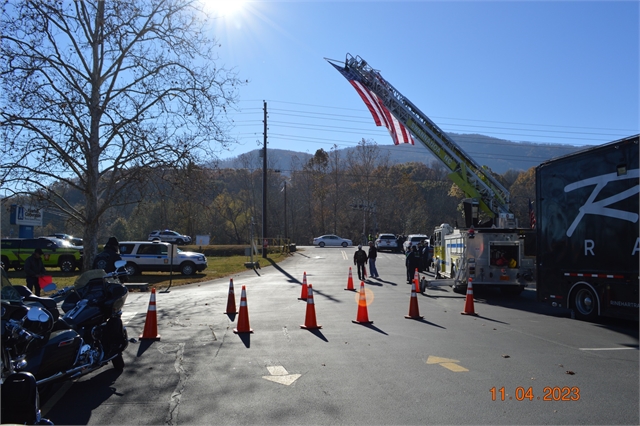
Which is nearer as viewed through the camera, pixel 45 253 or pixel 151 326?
pixel 151 326

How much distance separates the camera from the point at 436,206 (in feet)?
325

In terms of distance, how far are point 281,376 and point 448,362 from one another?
248 centimetres

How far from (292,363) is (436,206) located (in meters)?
93.8

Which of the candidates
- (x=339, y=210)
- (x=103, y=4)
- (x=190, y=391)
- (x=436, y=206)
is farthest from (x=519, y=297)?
(x=436, y=206)

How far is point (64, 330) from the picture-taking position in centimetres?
604

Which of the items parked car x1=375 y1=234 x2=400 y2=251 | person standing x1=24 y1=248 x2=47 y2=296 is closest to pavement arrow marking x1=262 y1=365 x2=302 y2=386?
person standing x1=24 y1=248 x2=47 y2=296

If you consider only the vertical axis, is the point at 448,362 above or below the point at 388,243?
below

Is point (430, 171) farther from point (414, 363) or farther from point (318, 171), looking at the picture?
point (414, 363)

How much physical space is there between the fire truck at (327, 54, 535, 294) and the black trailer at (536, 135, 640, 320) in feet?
12.0

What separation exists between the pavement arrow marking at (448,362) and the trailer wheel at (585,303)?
5.05m

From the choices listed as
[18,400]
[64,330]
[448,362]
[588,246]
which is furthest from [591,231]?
[18,400]

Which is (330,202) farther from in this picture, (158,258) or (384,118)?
(384,118)

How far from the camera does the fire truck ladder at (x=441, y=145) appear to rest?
905 inches

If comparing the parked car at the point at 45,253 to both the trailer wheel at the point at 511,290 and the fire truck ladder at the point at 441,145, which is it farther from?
the trailer wheel at the point at 511,290
